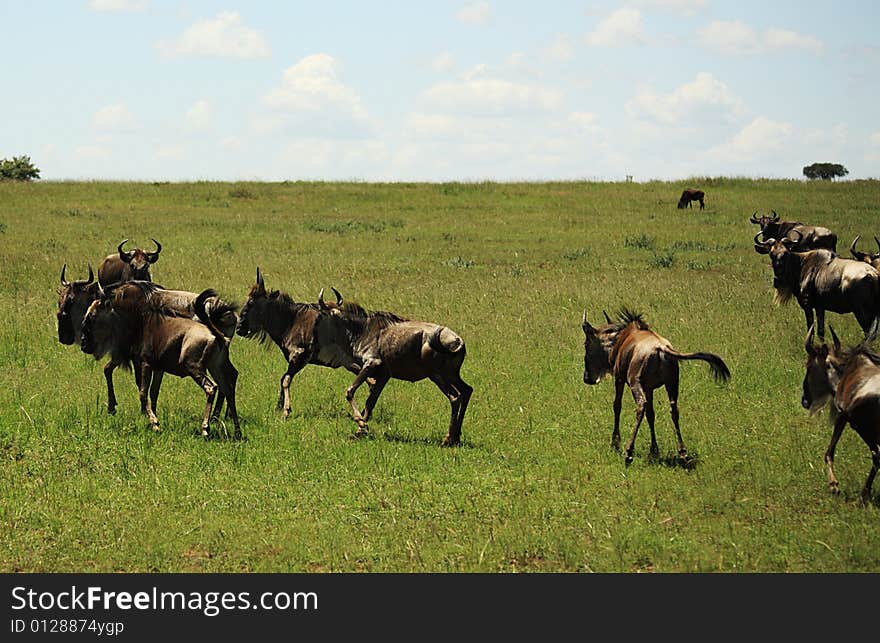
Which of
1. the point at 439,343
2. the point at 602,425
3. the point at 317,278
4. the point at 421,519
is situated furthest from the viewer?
the point at 317,278

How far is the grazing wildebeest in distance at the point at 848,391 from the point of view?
9812 millimetres

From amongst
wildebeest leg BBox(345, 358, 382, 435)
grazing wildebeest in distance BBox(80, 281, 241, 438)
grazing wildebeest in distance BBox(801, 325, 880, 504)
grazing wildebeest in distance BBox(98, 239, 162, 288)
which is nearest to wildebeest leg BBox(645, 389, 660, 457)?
grazing wildebeest in distance BBox(801, 325, 880, 504)

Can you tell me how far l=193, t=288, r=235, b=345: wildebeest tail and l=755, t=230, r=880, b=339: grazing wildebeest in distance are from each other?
1001cm

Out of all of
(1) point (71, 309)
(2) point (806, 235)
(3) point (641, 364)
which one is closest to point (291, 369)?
(1) point (71, 309)

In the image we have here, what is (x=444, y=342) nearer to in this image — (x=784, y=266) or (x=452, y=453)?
(x=452, y=453)

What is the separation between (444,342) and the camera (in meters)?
12.6

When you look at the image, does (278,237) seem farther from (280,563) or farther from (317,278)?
(280,563)

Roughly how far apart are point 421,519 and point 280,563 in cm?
154

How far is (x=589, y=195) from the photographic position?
4575 centimetres

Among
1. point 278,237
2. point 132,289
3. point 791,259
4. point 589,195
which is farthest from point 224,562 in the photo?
point 589,195

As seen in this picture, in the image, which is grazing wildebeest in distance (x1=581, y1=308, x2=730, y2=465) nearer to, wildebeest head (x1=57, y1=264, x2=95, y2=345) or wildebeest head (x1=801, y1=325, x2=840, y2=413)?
wildebeest head (x1=801, y1=325, x2=840, y2=413)

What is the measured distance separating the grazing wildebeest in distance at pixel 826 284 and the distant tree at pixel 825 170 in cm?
5601

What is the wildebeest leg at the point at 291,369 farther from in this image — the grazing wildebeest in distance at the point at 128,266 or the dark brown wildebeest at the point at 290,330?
the grazing wildebeest in distance at the point at 128,266

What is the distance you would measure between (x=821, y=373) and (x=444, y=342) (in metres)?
4.22
